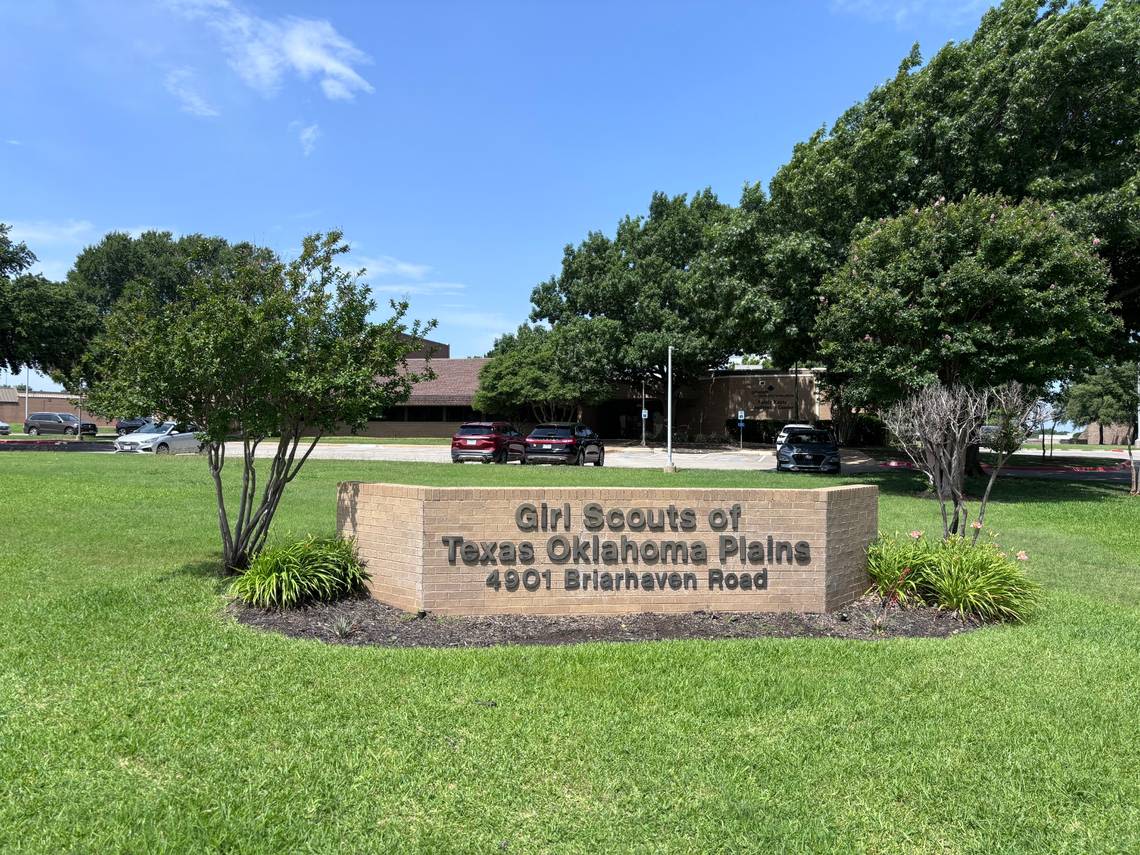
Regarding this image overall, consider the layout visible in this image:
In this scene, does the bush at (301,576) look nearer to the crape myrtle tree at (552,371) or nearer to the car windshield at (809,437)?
the car windshield at (809,437)

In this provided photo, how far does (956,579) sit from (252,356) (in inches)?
264

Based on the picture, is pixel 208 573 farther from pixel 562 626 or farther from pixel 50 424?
pixel 50 424

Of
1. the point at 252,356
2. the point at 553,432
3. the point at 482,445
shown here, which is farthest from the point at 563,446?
the point at 252,356

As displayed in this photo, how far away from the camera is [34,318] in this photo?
3334 centimetres

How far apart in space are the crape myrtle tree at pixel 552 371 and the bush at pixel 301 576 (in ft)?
116

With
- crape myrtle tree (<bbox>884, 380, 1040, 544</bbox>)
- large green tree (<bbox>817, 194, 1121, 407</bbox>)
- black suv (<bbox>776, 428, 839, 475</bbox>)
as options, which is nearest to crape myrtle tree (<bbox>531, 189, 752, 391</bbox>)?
black suv (<bbox>776, 428, 839, 475</bbox>)

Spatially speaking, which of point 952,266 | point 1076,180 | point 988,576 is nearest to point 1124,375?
point 1076,180

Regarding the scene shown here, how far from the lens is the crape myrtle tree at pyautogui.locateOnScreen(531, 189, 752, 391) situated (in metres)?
41.3

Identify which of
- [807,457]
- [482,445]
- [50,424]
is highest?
[50,424]

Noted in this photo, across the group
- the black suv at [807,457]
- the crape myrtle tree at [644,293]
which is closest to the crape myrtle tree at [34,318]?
the crape myrtle tree at [644,293]

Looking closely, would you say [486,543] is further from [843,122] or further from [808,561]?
[843,122]

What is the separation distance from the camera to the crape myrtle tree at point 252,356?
712 centimetres

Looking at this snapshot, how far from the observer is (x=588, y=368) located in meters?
42.6

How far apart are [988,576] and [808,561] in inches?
64.0
